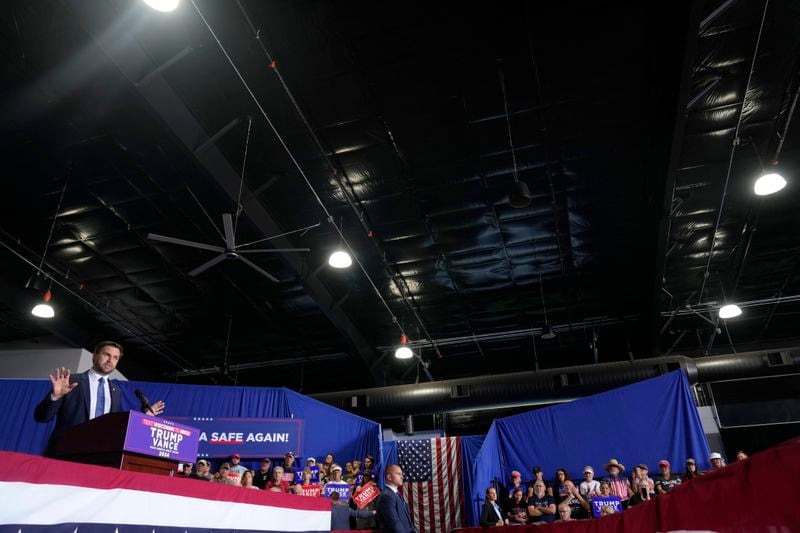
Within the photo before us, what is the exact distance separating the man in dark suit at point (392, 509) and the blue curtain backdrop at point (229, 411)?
6244 millimetres

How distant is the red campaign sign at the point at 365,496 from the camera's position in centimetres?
784

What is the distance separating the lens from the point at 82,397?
9.60ft

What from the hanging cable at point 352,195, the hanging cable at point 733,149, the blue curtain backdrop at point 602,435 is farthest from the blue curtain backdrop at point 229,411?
the hanging cable at point 733,149

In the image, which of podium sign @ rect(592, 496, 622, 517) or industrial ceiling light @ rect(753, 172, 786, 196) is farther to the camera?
podium sign @ rect(592, 496, 622, 517)

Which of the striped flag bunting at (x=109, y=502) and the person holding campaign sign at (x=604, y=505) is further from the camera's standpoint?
the person holding campaign sign at (x=604, y=505)

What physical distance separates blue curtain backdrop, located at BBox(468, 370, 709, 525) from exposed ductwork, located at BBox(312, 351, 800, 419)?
3.80 feet

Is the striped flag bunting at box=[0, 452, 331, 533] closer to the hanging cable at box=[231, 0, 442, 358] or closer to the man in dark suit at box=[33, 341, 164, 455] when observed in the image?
the man in dark suit at box=[33, 341, 164, 455]

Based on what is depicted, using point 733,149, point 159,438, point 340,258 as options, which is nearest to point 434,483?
point 340,258

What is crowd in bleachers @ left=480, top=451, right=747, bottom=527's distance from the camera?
8.14m

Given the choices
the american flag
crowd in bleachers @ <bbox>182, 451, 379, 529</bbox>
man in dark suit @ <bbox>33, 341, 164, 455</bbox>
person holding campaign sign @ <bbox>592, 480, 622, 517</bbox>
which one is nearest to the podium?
man in dark suit @ <bbox>33, 341, 164, 455</bbox>

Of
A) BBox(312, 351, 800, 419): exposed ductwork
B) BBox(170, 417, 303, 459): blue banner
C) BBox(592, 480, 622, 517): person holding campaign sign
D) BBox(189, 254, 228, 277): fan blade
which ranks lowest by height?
BBox(592, 480, 622, 517): person holding campaign sign

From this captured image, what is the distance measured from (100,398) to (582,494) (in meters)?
8.54

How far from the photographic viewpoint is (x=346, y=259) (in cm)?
836

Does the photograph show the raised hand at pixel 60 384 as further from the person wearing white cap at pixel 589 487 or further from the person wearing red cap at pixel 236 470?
the person wearing white cap at pixel 589 487
